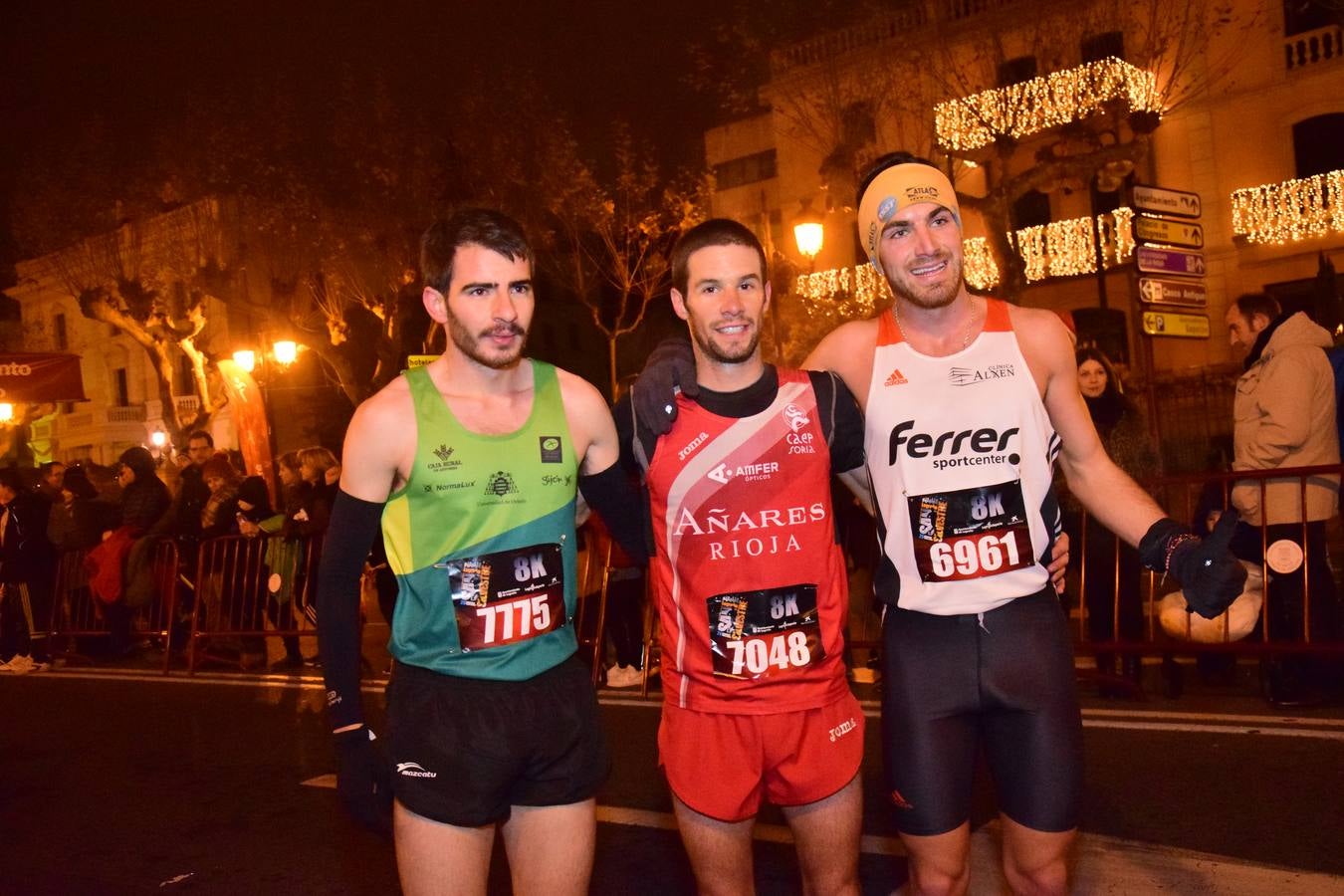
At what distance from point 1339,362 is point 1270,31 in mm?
21122

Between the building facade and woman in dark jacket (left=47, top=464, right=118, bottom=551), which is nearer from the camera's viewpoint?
woman in dark jacket (left=47, top=464, right=118, bottom=551)

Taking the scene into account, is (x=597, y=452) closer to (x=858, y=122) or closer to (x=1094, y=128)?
(x=1094, y=128)

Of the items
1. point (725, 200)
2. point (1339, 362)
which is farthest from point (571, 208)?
point (1339, 362)

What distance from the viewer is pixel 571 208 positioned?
28688 millimetres

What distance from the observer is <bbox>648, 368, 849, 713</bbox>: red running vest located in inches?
125

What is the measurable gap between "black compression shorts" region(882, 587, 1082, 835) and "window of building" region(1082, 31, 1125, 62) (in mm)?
17917

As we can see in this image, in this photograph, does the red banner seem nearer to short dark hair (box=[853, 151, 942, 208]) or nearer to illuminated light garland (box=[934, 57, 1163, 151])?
illuminated light garland (box=[934, 57, 1163, 151])

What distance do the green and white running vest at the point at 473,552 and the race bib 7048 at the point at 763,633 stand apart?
43 cm

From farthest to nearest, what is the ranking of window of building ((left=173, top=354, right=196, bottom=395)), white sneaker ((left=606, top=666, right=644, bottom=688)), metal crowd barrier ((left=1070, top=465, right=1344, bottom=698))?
window of building ((left=173, top=354, right=196, bottom=395)), white sneaker ((left=606, top=666, right=644, bottom=688)), metal crowd barrier ((left=1070, top=465, right=1344, bottom=698))

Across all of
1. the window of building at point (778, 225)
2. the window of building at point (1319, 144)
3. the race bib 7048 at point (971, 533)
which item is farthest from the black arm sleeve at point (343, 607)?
the window of building at point (778, 225)

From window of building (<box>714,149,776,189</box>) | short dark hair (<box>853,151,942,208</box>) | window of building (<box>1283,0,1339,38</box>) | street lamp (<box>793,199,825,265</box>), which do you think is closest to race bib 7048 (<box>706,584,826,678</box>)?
short dark hair (<box>853,151,942,208</box>)

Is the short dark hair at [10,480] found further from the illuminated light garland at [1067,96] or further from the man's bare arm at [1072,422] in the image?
A: the illuminated light garland at [1067,96]

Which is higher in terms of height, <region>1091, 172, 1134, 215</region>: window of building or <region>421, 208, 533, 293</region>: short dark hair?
<region>1091, 172, 1134, 215</region>: window of building

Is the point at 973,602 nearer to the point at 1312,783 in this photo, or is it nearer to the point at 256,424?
the point at 1312,783
